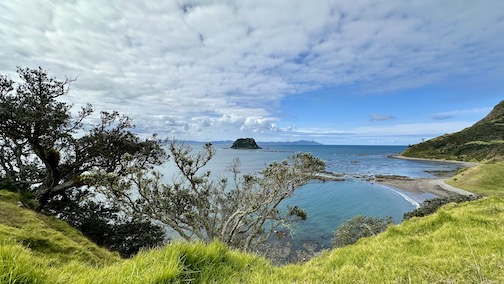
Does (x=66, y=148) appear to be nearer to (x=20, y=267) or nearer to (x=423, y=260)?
(x=20, y=267)

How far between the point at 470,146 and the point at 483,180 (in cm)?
10958

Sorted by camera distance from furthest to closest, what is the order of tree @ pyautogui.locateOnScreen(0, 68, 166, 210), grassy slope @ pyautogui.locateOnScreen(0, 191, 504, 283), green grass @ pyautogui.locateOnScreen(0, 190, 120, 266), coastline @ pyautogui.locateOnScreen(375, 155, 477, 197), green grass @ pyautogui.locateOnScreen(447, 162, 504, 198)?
coastline @ pyautogui.locateOnScreen(375, 155, 477, 197), green grass @ pyautogui.locateOnScreen(447, 162, 504, 198), tree @ pyautogui.locateOnScreen(0, 68, 166, 210), green grass @ pyautogui.locateOnScreen(0, 190, 120, 266), grassy slope @ pyautogui.locateOnScreen(0, 191, 504, 283)

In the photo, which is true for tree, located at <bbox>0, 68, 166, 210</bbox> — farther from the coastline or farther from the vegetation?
the coastline

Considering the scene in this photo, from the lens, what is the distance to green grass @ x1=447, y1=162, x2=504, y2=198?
46303 mm

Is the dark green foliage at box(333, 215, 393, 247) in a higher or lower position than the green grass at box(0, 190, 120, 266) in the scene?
lower

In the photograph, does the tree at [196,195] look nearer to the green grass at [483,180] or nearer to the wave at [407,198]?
the wave at [407,198]

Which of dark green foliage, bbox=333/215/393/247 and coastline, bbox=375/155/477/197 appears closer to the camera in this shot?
dark green foliage, bbox=333/215/393/247

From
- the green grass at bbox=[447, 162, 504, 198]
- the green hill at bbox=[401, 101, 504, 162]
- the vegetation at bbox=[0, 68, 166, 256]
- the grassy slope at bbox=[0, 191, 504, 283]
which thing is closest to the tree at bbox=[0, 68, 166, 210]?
the vegetation at bbox=[0, 68, 166, 256]

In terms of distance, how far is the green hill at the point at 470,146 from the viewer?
392 feet

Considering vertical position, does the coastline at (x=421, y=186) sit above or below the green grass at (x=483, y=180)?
A: below

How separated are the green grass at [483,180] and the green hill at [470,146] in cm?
6470

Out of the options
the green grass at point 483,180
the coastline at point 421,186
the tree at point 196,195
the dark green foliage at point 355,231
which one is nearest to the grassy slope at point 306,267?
the tree at point 196,195

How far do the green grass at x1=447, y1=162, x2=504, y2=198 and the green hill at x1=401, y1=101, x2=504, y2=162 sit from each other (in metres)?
64.7

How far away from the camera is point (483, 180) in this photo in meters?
51.0
